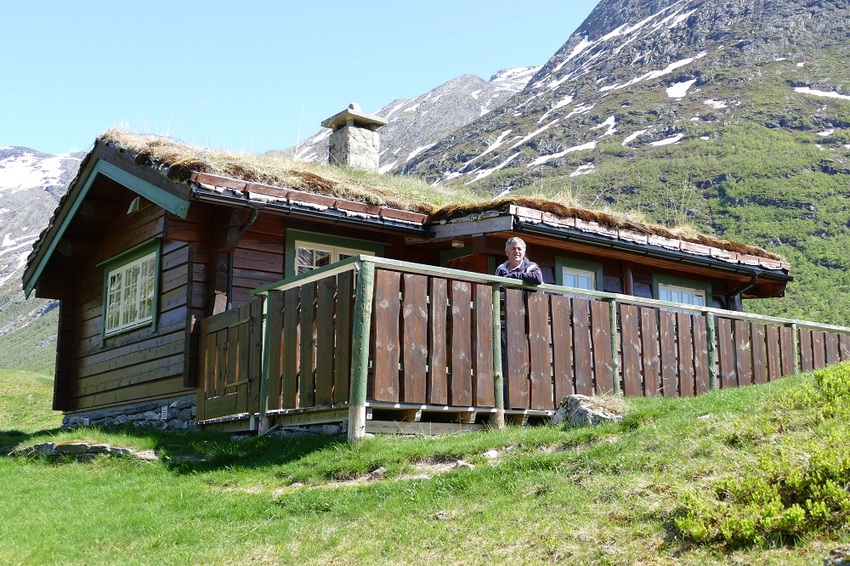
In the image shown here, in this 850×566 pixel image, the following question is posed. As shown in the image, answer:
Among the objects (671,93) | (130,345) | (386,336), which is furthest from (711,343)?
(671,93)

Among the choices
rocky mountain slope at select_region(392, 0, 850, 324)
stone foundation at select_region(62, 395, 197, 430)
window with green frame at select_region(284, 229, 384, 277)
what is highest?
rocky mountain slope at select_region(392, 0, 850, 324)

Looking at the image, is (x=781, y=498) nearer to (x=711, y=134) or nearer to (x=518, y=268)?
(x=518, y=268)

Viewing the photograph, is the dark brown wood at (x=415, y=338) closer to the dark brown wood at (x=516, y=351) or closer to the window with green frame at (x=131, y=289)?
the dark brown wood at (x=516, y=351)

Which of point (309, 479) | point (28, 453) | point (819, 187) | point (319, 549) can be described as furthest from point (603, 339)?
point (819, 187)

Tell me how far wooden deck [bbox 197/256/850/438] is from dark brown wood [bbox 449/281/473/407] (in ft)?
0.04

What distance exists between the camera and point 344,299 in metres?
9.78

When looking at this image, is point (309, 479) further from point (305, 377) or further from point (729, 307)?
point (729, 307)

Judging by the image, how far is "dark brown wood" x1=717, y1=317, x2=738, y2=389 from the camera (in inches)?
507

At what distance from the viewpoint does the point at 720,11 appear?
5763 inches

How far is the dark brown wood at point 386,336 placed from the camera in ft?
31.8

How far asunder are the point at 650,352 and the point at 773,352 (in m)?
2.56

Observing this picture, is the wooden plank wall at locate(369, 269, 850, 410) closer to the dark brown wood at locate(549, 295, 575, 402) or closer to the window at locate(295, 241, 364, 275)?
the dark brown wood at locate(549, 295, 575, 402)

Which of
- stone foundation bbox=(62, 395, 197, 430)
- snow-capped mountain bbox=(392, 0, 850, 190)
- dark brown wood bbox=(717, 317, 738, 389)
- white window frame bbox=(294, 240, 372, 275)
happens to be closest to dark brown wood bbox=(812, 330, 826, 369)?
dark brown wood bbox=(717, 317, 738, 389)

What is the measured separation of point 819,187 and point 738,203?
7764mm
